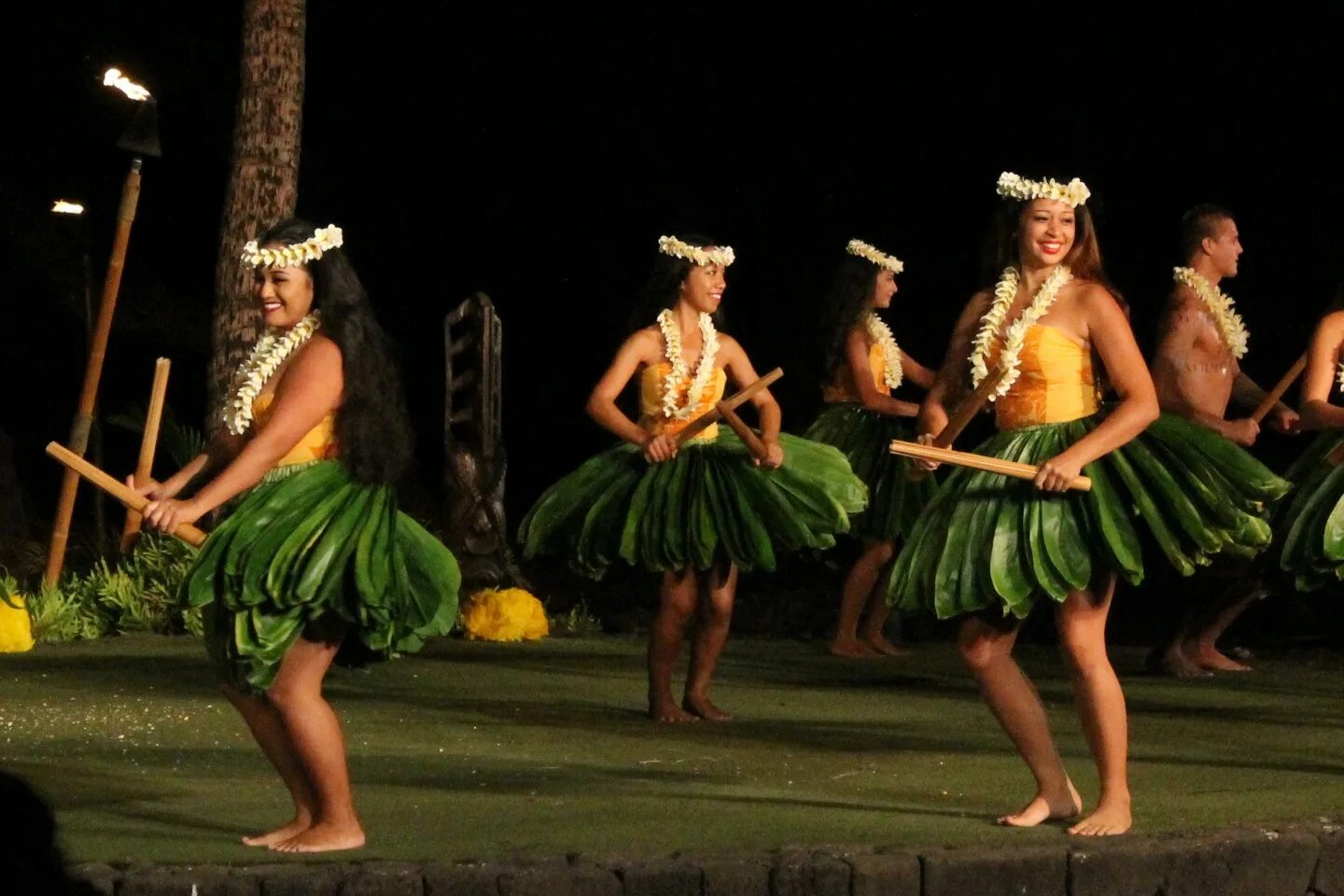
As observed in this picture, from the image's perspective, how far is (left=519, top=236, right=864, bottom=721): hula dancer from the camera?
22.5ft

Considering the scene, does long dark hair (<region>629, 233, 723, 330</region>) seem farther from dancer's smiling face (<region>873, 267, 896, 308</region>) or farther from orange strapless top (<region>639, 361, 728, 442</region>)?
dancer's smiling face (<region>873, 267, 896, 308</region>)

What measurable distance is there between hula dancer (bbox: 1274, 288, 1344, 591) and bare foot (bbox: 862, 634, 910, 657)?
2.83 meters

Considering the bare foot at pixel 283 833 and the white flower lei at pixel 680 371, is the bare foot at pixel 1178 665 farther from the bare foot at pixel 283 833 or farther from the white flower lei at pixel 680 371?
the bare foot at pixel 283 833

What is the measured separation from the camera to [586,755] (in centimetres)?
625

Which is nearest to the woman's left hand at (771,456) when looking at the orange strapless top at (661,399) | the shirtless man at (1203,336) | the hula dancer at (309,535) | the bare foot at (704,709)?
the orange strapless top at (661,399)

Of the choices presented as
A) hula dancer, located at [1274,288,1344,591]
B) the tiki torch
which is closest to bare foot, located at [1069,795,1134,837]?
hula dancer, located at [1274,288,1344,591]

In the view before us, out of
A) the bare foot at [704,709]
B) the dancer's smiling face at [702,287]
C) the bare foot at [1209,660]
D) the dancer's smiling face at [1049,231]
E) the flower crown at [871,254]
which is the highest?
the flower crown at [871,254]

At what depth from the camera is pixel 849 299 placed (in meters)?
8.67

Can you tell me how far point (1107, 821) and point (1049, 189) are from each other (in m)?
1.26

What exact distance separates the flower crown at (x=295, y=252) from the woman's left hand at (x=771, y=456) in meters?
2.16

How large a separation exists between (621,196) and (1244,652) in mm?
5994

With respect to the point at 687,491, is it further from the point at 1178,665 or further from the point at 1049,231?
the point at 1178,665

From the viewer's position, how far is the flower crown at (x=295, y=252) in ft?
16.3

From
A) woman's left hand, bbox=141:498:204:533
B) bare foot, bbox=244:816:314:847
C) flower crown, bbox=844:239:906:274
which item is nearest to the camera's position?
woman's left hand, bbox=141:498:204:533
